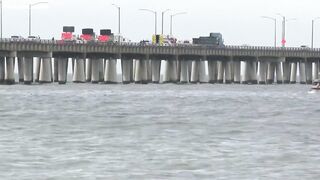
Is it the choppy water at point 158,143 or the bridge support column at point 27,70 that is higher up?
the bridge support column at point 27,70

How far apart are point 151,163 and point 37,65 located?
434ft

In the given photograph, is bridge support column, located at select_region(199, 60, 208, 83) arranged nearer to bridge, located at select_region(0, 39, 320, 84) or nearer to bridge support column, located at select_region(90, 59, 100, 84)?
bridge, located at select_region(0, 39, 320, 84)

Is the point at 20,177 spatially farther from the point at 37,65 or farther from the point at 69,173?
the point at 37,65

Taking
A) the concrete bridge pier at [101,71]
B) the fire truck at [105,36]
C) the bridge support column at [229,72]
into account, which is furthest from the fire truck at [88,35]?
the bridge support column at [229,72]

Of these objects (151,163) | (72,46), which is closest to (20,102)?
(151,163)

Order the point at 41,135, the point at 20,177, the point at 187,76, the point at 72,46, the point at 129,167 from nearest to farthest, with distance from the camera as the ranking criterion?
the point at 20,177 < the point at 129,167 < the point at 41,135 < the point at 72,46 < the point at 187,76

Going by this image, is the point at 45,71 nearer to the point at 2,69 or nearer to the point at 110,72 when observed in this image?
the point at 2,69

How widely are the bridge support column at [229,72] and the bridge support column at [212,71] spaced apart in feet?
6.63

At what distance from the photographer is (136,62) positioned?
7018 inches

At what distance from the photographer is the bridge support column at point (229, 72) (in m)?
190

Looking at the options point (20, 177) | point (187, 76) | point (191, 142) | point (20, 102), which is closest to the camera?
point (20, 177)

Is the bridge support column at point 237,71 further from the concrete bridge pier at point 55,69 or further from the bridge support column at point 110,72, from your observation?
the concrete bridge pier at point 55,69

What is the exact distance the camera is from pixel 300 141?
2164 inches

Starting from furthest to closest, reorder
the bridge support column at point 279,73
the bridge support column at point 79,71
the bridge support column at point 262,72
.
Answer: the bridge support column at point 279,73 → the bridge support column at point 262,72 → the bridge support column at point 79,71
